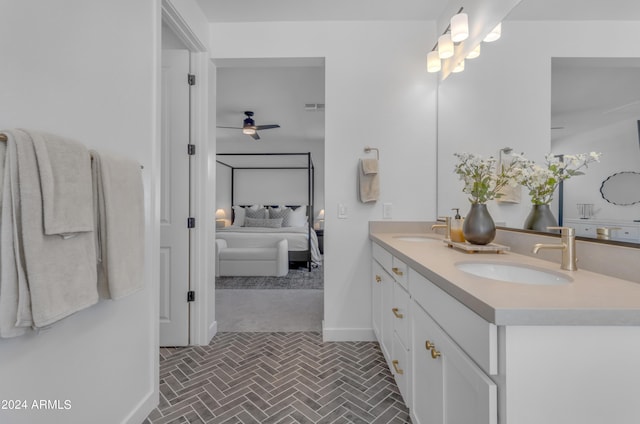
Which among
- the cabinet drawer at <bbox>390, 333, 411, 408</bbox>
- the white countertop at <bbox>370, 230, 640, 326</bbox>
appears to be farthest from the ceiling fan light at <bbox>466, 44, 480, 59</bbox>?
the cabinet drawer at <bbox>390, 333, 411, 408</bbox>

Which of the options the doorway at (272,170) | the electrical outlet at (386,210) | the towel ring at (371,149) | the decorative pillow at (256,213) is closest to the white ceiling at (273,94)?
the doorway at (272,170)

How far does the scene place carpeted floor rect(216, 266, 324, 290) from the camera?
13.0 ft

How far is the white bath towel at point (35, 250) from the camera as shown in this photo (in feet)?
2.71

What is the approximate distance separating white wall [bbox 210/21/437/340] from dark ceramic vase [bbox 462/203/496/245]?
852 millimetres

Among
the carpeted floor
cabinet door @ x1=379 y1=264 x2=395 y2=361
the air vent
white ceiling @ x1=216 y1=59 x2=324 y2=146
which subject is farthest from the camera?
the air vent

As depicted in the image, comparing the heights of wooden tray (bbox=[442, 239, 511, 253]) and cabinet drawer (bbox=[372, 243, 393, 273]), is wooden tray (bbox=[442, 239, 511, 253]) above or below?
above

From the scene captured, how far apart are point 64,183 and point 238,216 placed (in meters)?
5.63

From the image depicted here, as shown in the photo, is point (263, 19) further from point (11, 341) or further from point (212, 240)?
point (11, 341)

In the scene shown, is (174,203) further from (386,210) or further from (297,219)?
(297,219)

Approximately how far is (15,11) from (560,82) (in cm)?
204

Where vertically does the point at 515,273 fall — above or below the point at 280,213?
below

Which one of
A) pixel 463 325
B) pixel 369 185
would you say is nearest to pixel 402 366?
pixel 463 325

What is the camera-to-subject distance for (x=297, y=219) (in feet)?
21.0

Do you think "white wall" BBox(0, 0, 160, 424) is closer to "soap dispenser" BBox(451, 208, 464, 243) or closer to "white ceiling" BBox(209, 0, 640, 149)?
"white ceiling" BBox(209, 0, 640, 149)
